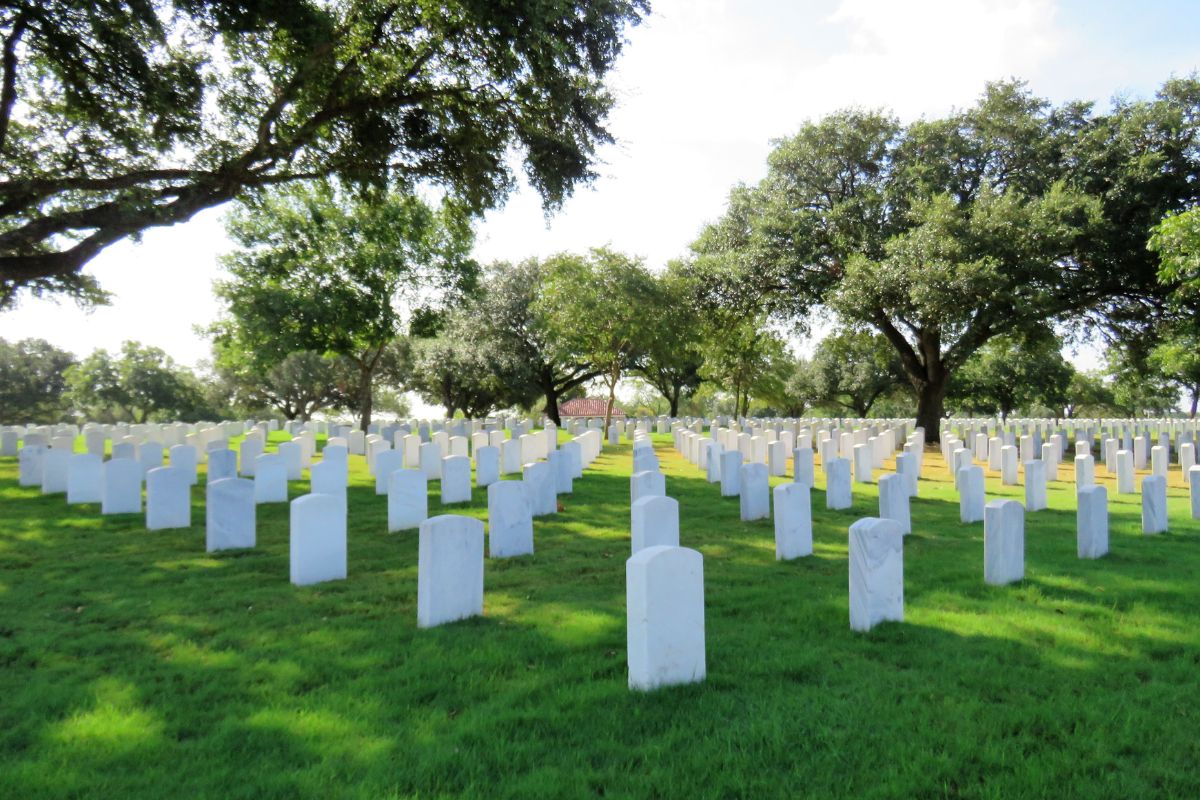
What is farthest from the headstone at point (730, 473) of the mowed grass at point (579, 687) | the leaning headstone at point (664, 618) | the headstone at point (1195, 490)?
the leaning headstone at point (664, 618)

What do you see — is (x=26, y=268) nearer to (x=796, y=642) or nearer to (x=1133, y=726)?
(x=796, y=642)

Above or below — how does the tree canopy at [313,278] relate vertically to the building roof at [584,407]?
above

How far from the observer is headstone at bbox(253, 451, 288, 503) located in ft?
33.9

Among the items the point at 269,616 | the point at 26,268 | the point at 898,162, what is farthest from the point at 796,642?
the point at 898,162

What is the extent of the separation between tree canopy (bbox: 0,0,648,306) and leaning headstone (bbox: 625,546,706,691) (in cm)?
777

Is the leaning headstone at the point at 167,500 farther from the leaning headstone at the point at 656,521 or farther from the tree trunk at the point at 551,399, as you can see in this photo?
the tree trunk at the point at 551,399

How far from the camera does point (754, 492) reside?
30.0 feet

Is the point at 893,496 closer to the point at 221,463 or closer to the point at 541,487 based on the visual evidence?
the point at 541,487

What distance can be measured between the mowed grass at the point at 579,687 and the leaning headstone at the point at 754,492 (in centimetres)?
223

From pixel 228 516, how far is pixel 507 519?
9.20 feet

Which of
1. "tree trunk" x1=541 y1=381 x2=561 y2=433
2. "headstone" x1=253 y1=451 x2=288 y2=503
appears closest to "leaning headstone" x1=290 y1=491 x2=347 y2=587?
"headstone" x1=253 y1=451 x2=288 y2=503

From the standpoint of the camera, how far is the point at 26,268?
32.7 feet

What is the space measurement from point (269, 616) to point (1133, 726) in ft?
16.3

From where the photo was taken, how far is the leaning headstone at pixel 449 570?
15.9 ft
